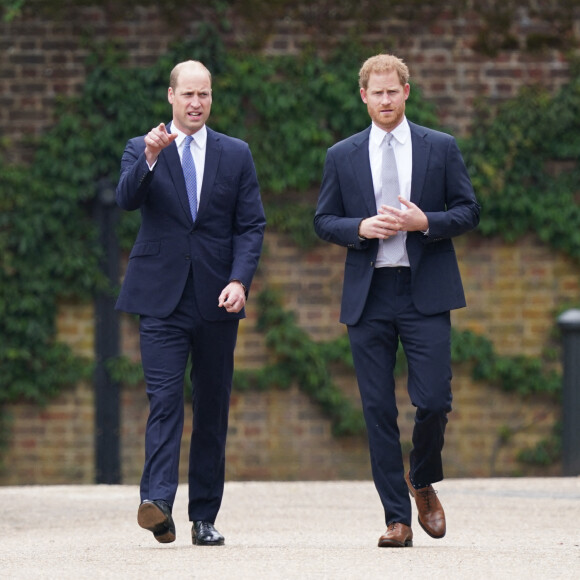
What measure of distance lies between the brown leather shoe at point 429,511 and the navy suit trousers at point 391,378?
4 cm

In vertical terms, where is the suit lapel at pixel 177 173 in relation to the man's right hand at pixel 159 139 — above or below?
below

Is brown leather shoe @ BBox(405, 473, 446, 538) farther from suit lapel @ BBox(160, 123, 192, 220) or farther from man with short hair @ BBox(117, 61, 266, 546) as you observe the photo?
suit lapel @ BBox(160, 123, 192, 220)

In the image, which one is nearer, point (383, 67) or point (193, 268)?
point (383, 67)

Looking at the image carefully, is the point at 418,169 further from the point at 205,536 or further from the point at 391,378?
the point at 205,536

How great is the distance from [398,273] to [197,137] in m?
1.00

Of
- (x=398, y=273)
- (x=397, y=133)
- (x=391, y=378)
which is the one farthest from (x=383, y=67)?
(x=391, y=378)

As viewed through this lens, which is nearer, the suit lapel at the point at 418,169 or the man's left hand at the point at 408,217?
the man's left hand at the point at 408,217

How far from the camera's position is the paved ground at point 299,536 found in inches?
199

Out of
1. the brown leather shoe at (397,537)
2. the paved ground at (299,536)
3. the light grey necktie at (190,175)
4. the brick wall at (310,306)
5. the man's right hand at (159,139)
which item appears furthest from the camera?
the brick wall at (310,306)

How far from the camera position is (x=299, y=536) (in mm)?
6594

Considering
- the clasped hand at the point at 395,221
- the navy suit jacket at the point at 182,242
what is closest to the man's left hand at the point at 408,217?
the clasped hand at the point at 395,221

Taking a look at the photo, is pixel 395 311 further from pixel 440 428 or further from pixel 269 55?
pixel 269 55

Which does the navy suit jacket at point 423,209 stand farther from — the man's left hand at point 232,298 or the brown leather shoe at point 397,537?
the brown leather shoe at point 397,537

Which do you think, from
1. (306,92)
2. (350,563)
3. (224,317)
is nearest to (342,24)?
(306,92)
